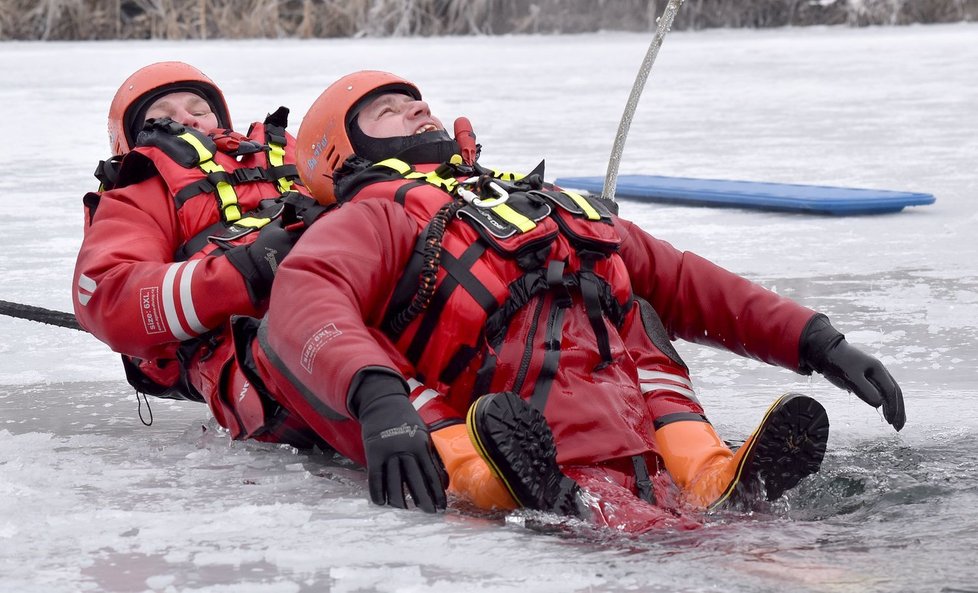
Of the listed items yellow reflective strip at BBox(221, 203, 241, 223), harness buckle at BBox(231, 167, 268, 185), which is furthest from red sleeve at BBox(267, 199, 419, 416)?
harness buckle at BBox(231, 167, 268, 185)

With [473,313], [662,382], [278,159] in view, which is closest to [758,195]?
[278,159]

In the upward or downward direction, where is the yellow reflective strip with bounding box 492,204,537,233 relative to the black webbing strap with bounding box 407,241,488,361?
upward

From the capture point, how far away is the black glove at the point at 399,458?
7.07 ft

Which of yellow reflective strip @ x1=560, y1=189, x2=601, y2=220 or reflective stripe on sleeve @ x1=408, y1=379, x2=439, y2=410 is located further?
yellow reflective strip @ x1=560, y1=189, x2=601, y2=220

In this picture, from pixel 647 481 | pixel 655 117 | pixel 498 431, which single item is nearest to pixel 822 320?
pixel 647 481

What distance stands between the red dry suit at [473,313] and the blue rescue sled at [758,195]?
11.3 feet

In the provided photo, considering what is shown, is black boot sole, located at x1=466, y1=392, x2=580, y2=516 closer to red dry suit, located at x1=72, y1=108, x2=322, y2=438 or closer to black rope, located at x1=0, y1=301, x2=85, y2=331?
red dry suit, located at x1=72, y1=108, x2=322, y2=438

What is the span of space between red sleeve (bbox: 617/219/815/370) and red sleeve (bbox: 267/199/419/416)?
593 millimetres

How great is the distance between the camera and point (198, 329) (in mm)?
2984

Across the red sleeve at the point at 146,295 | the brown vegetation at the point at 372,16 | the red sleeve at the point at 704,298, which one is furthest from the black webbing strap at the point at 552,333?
the brown vegetation at the point at 372,16

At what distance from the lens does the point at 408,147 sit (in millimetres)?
2869

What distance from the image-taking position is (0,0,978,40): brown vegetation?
59.9 ft

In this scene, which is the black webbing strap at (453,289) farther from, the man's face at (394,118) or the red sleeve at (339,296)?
the man's face at (394,118)

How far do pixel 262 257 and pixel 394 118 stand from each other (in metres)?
0.42
